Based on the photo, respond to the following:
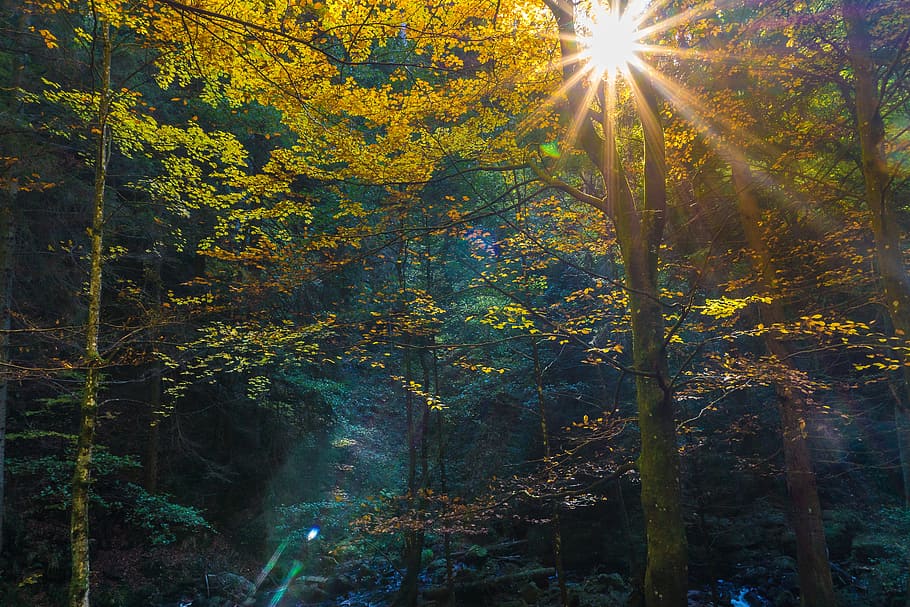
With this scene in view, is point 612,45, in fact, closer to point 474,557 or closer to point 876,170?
point 876,170

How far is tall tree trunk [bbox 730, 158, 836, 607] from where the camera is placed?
7.05 metres

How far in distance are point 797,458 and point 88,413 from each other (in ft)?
32.1

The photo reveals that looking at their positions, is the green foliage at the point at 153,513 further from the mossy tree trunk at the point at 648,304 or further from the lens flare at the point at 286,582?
the mossy tree trunk at the point at 648,304

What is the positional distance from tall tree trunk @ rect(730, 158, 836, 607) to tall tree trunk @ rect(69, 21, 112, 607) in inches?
340

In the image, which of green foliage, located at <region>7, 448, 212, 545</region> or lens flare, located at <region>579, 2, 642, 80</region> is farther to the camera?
green foliage, located at <region>7, 448, 212, 545</region>

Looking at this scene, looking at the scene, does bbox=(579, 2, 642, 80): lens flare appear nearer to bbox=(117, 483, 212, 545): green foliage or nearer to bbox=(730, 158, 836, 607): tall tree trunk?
bbox=(730, 158, 836, 607): tall tree trunk

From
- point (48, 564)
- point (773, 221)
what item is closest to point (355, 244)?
point (773, 221)

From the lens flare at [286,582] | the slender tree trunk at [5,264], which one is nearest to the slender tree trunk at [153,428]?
the slender tree trunk at [5,264]

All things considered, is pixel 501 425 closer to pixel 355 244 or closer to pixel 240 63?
pixel 355 244

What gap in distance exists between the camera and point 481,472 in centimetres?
1117

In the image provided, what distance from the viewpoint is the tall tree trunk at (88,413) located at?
525 cm

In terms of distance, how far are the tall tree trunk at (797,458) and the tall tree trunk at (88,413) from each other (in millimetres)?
8637

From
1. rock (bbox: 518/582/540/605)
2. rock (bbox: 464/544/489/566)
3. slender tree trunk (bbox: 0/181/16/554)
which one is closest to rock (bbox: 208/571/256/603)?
slender tree trunk (bbox: 0/181/16/554)

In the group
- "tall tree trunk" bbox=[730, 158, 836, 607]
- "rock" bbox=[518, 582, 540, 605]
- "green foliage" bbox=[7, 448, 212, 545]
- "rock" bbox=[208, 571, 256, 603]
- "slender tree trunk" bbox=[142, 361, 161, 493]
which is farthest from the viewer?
"slender tree trunk" bbox=[142, 361, 161, 493]
